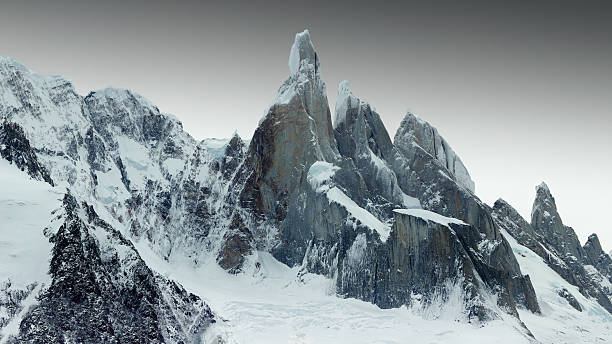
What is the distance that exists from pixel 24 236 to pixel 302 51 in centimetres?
12768

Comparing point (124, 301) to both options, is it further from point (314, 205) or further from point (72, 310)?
point (314, 205)

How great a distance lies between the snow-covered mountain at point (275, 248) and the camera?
81812 mm

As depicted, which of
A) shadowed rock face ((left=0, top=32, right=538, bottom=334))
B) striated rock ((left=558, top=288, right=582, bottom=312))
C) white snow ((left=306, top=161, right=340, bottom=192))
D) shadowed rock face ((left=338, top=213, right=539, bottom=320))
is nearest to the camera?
shadowed rock face ((left=338, top=213, right=539, bottom=320))

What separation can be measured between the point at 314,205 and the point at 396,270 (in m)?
38.9

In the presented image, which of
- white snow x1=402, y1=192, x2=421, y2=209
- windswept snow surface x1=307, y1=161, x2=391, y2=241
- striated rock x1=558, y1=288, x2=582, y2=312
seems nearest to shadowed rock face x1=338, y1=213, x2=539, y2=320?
windswept snow surface x1=307, y1=161, x2=391, y2=241

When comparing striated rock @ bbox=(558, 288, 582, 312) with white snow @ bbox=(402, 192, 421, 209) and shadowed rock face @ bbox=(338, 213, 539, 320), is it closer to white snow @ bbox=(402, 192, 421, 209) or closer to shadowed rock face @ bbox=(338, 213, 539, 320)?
shadowed rock face @ bbox=(338, 213, 539, 320)

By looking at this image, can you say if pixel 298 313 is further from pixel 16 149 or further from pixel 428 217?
pixel 16 149

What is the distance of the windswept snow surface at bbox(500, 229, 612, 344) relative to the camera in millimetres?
131625

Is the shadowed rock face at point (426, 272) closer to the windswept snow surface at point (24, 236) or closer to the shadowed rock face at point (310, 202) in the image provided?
the shadowed rock face at point (310, 202)

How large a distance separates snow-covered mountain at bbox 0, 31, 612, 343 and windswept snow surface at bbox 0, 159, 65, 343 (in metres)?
0.23

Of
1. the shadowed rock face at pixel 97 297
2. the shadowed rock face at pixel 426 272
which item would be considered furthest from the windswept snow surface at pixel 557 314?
the shadowed rock face at pixel 97 297

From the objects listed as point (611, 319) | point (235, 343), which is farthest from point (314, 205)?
point (611, 319)

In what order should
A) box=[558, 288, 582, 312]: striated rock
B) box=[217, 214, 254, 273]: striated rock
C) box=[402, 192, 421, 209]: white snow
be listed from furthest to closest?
box=[402, 192, 421, 209]: white snow
box=[217, 214, 254, 273]: striated rock
box=[558, 288, 582, 312]: striated rock

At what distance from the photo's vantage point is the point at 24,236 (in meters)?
80.8
